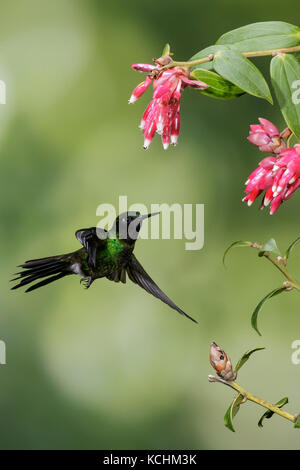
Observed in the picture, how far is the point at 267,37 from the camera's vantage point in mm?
734

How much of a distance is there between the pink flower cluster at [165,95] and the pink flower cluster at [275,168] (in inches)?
3.5

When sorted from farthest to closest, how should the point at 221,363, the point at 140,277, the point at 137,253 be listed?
the point at 137,253 < the point at 140,277 < the point at 221,363

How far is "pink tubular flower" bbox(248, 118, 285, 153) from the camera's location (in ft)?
2.48

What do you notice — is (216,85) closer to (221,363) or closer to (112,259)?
(221,363)

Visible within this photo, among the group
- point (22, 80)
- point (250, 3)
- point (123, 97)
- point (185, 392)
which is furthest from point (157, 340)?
point (250, 3)

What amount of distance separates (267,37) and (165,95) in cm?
13

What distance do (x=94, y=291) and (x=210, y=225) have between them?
486 millimetres

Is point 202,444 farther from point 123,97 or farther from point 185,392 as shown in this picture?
point 123,97

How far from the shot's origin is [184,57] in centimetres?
250

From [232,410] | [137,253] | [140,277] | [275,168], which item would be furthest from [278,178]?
[137,253]

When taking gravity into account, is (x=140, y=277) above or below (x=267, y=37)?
below

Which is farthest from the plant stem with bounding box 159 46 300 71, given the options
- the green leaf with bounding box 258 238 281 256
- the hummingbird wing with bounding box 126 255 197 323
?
the hummingbird wing with bounding box 126 255 197 323

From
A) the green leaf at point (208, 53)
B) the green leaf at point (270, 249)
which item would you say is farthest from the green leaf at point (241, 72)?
the green leaf at point (270, 249)

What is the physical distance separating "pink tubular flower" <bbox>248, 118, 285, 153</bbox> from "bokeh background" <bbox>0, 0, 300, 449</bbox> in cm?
167
